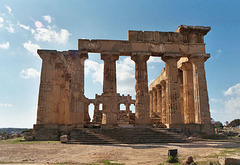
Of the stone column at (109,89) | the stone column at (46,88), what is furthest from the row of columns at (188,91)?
the stone column at (46,88)

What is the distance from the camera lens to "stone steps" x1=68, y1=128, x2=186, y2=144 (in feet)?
46.8

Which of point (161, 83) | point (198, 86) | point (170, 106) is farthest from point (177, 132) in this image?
point (161, 83)

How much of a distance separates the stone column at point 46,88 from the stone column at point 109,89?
469cm

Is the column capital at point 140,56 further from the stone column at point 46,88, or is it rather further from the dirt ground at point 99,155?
the dirt ground at point 99,155

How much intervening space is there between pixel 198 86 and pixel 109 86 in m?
8.55

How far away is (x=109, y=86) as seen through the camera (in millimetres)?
18438

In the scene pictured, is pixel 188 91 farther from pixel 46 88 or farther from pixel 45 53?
pixel 45 53

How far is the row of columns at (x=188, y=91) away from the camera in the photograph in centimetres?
1841

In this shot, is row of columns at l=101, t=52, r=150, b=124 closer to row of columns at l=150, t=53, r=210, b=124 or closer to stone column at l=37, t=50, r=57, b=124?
row of columns at l=150, t=53, r=210, b=124

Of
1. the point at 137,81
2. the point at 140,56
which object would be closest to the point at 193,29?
the point at 140,56

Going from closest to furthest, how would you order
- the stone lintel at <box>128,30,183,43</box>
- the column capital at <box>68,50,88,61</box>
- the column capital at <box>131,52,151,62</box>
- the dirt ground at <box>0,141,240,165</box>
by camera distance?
the dirt ground at <box>0,141,240,165</box> < the column capital at <box>68,50,88,61</box> < the column capital at <box>131,52,151,62</box> < the stone lintel at <box>128,30,183,43</box>

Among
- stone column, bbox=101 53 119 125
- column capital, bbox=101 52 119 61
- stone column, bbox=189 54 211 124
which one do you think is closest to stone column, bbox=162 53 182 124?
stone column, bbox=189 54 211 124

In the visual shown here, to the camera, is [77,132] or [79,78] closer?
[77,132]

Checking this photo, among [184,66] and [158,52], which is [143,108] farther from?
[184,66]
